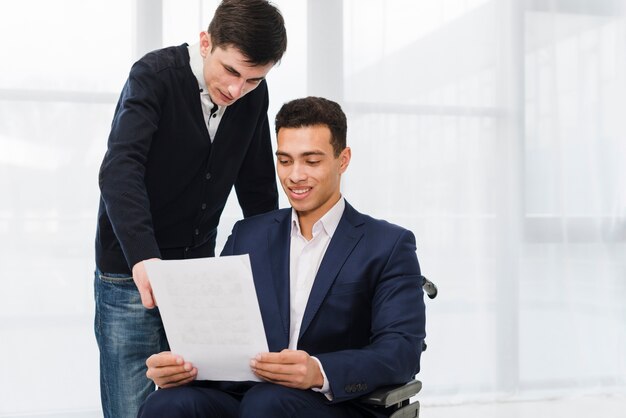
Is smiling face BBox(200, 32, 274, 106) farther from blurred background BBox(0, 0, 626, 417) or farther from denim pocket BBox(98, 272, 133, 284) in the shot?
blurred background BBox(0, 0, 626, 417)

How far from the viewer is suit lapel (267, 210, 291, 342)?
178cm

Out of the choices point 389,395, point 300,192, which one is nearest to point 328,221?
point 300,192

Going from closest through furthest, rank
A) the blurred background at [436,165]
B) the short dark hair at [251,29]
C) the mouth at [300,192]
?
the short dark hair at [251,29] < the mouth at [300,192] < the blurred background at [436,165]

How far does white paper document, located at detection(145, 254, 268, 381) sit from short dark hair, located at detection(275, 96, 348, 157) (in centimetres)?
55

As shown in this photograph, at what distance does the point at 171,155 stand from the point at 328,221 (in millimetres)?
414

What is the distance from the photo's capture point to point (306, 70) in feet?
11.9

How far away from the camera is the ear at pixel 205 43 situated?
70.5 inches

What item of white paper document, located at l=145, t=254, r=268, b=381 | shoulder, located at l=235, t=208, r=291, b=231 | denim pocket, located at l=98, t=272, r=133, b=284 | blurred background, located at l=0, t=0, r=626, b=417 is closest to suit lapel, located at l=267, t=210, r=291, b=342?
shoulder, located at l=235, t=208, r=291, b=231

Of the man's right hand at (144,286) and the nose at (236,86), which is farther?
the nose at (236,86)

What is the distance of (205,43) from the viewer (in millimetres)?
1801

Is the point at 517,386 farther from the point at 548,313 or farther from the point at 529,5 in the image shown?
the point at 529,5

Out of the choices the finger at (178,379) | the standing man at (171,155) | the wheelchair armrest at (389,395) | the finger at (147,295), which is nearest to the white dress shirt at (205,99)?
the standing man at (171,155)

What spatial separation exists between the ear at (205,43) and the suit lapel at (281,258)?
44 cm

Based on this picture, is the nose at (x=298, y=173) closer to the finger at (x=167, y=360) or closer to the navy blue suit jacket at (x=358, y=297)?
the navy blue suit jacket at (x=358, y=297)
